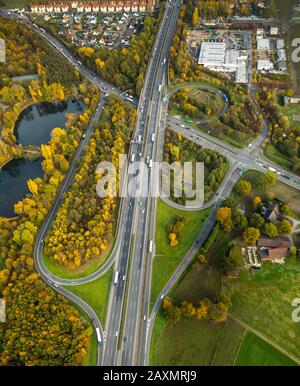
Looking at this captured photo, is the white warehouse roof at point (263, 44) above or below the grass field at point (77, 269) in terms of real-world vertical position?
above

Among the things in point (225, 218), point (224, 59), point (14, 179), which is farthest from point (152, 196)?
point (224, 59)

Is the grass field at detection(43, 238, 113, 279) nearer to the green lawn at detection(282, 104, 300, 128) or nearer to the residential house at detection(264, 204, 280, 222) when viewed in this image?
the residential house at detection(264, 204, 280, 222)

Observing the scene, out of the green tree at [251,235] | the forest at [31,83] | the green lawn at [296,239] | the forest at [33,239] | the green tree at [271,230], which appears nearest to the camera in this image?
the forest at [33,239]

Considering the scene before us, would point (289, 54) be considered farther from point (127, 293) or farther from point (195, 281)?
point (127, 293)

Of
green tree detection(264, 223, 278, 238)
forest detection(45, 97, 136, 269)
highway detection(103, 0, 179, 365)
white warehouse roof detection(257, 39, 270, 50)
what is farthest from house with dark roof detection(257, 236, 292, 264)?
white warehouse roof detection(257, 39, 270, 50)

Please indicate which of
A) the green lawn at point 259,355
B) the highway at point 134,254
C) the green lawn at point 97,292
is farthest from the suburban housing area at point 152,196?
the highway at point 134,254

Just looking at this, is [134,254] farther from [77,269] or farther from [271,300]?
[271,300]

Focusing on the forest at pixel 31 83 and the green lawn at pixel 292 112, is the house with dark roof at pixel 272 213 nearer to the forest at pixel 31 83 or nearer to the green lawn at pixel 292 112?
the green lawn at pixel 292 112

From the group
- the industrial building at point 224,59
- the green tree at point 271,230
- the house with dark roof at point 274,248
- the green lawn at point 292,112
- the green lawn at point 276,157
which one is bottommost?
the house with dark roof at point 274,248

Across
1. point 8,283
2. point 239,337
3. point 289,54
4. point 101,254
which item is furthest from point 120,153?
point 289,54
